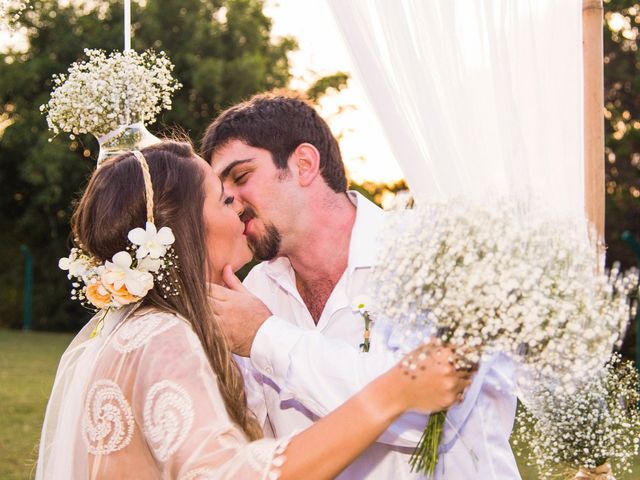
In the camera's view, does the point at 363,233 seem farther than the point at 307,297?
No

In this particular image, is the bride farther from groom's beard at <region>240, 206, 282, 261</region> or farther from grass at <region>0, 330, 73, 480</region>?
grass at <region>0, 330, 73, 480</region>

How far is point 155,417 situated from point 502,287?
982 mm

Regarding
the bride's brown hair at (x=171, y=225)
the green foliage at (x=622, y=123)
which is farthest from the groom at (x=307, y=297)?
the green foliage at (x=622, y=123)

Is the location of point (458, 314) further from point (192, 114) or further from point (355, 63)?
point (192, 114)

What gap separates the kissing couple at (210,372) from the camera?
2.31 m

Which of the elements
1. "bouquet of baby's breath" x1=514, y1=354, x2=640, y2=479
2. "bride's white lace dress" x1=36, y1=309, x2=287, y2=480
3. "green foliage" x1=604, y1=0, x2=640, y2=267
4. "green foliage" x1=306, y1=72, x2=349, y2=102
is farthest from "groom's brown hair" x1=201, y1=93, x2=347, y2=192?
"green foliage" x1=306, y1=72, x2=349, y2=102

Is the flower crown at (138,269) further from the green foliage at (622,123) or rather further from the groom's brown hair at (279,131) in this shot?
the green foliage at (622,123)

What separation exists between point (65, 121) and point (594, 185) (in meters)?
2.09

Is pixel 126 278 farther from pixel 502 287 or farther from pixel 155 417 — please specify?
pixel 502 287

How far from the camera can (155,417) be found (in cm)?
241

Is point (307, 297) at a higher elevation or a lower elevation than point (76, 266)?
lower

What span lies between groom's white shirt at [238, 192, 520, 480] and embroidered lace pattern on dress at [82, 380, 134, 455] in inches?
20.8

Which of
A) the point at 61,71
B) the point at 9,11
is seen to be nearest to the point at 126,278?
the point at 9,11

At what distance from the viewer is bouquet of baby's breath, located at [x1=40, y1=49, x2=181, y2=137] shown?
3570 millimetres
